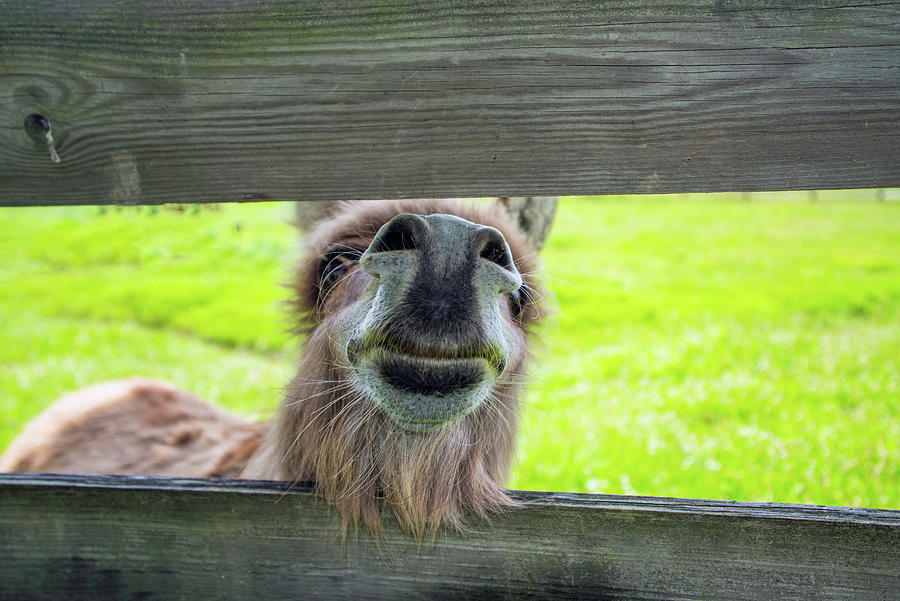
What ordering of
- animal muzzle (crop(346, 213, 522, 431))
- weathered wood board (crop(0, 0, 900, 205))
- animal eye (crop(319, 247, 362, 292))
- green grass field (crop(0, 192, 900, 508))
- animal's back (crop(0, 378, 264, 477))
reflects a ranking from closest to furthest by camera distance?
weathered wood board (crop(0, 0, 900, 205))
animal muzzle (crop(346, 213, 522, 431))
animal eye (crop(319, 247, 362, 292))
animal's back (crop(0, 378, 264, 477))
green grass field (crop(0, 192, 900, 508))

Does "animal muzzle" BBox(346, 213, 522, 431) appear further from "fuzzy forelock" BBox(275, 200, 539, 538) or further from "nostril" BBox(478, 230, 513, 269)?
"fuzzy forelock" BBox(275, 200, 539, 538)

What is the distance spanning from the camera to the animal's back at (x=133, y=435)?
3.42 metres

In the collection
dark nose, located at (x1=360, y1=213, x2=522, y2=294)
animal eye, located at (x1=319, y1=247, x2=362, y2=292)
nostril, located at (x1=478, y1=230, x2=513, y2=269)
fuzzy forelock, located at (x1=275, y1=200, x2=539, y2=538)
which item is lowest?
fuzzy forelock, located at (x1=275, y1=200, x2=539, y2=538)

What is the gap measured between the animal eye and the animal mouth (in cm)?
57

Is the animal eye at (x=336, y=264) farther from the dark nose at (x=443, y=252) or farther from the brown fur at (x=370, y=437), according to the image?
the dark nose at (x=443, y=252)

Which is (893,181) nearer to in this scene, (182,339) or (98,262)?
(182,339)

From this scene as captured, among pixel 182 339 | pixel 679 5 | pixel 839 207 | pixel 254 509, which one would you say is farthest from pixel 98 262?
pixel 839 207

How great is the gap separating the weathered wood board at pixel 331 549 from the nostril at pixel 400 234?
0.76 meters

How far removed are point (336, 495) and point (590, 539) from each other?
73cm

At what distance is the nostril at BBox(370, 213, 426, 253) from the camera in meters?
1.56

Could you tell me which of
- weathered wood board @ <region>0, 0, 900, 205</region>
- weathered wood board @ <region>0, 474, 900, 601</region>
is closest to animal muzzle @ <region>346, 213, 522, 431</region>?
weathered wood board @ <region>0, 0, 900, 205</region>

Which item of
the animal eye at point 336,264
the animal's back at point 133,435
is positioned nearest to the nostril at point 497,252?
the animal eye at point 336,264

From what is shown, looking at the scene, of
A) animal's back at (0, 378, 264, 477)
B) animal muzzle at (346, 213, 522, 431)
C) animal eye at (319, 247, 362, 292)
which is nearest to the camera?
Answer: animal muzzle at (346, 213, 522, 431)

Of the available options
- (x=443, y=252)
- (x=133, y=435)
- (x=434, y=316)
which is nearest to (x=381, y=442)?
(x=434, y=316)
